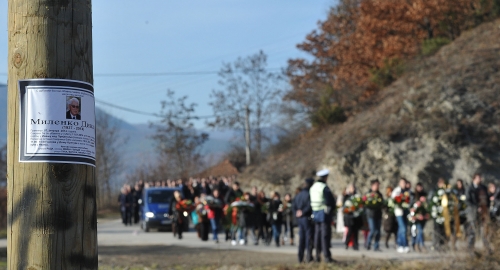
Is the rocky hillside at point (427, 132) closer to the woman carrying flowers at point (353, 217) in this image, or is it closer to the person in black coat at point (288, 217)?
the person in black coat at point (288, 217)

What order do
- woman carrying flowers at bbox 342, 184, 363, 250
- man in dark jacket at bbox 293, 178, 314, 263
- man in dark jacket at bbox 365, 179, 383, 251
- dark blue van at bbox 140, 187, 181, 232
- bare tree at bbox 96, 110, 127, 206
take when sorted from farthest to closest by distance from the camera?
bare tree at bbox 96, 110, 127, 206 → dark blue van at bbox 140, 187, 181, 232 → woman carrying flowers at bbox 342, 184, 363, 250 → man in dark jacket at bbox 365, 179, 383, 251 → man in dark jacket at bbox 293, 178, 314, 263

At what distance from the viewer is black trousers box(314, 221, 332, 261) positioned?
1598cm

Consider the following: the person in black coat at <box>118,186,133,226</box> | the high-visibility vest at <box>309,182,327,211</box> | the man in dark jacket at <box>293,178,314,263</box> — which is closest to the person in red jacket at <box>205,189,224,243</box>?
the man in dark jacket at <box>293,178,314,263</box>

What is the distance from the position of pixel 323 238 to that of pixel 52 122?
43.2 ft

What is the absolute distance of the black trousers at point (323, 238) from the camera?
16.0 meters

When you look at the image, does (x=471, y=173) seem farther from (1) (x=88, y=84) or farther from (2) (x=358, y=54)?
(1) (x=88, y=84)

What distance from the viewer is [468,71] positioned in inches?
1352

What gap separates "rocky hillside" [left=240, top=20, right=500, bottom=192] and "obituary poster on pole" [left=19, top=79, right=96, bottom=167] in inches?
1063

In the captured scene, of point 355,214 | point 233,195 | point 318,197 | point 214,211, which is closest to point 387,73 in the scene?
point 233,195

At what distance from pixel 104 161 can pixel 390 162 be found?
157 feet

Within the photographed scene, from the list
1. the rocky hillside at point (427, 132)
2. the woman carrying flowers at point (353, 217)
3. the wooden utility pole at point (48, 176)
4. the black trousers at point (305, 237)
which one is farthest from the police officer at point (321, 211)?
the rocky hillside at point (427, 132)

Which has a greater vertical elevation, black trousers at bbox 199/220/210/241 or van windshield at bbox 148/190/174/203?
van windshield at bbox 148/190/174/203

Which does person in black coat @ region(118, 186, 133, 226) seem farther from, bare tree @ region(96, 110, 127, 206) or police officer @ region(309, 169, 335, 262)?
bare tree @ region(96, 110, 127, 206)

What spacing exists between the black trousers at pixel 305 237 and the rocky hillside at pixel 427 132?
43.7 ft
